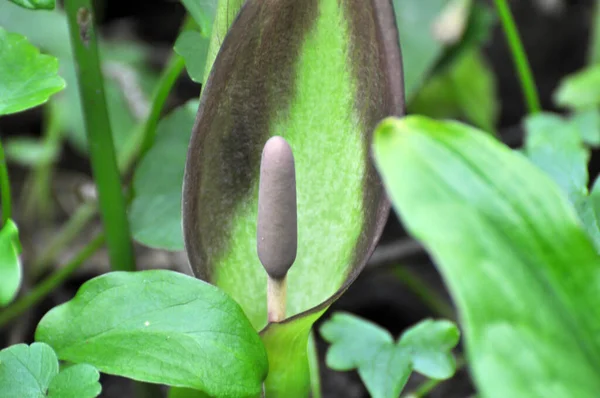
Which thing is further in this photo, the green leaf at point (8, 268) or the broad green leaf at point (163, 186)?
the broad green leaf at point (163, 186)

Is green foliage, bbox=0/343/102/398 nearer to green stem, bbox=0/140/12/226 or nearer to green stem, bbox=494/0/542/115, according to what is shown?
green stem, bbox=0/140/12/226

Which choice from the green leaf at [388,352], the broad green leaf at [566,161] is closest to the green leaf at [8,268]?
the green leaf at [388,352]

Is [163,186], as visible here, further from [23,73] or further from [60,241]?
[60,241]

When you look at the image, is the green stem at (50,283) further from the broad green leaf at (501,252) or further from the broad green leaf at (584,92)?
the broad green leaf at (584,92)

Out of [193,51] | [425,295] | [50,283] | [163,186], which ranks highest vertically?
[193,51]

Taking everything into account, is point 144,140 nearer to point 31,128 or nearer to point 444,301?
point 444,301

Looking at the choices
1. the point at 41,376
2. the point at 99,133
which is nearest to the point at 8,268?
the point at 41,376
